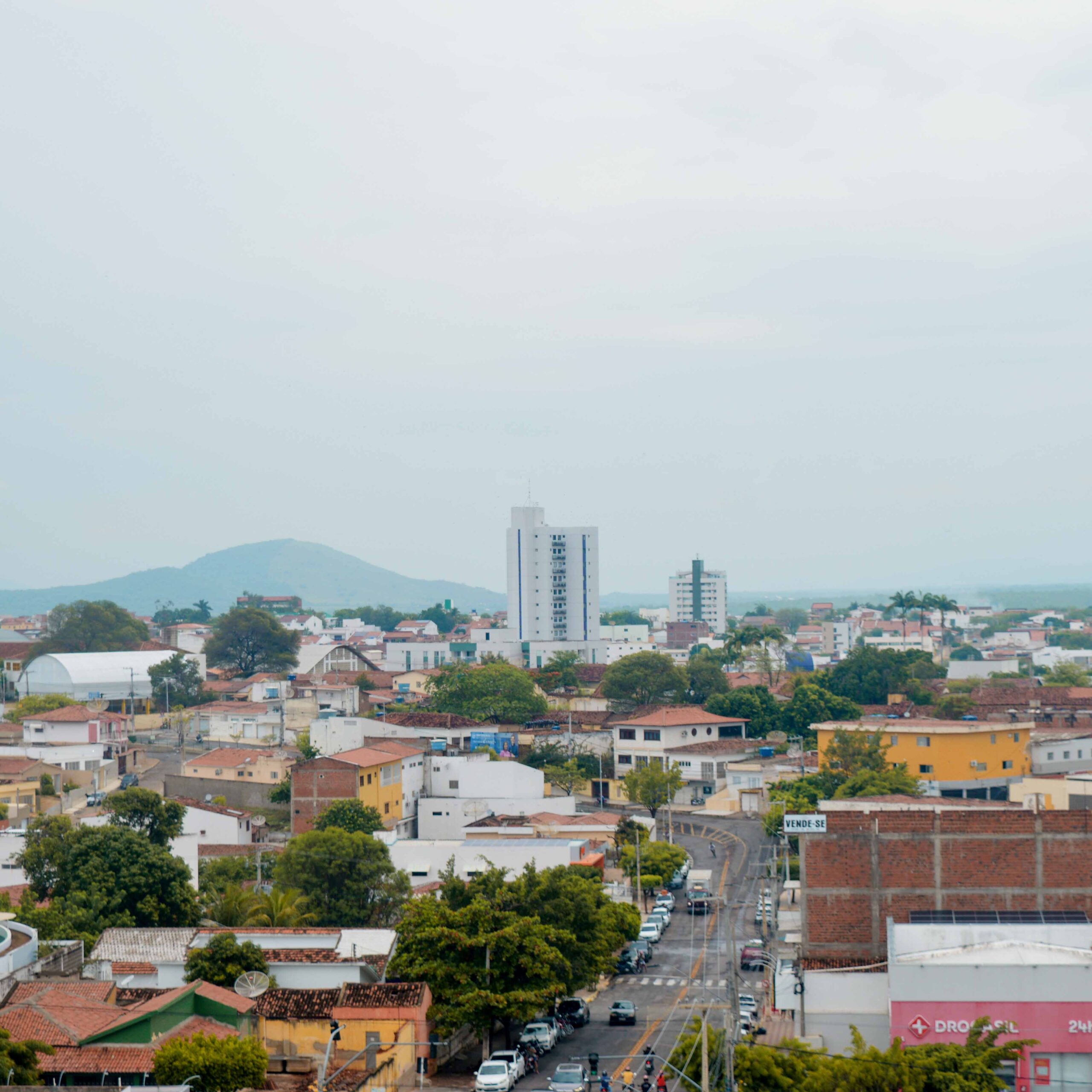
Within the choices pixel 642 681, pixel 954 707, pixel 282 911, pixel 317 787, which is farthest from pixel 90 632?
pixel 282 911

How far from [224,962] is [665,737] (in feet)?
132

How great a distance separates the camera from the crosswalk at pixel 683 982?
34.3 meters

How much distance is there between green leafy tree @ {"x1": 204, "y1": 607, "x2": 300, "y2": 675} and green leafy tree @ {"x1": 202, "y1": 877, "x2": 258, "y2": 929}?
73591 mm

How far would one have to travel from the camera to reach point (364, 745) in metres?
63.9

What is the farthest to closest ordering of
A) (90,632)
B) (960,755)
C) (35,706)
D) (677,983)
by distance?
(90,632) < (35,706) < (960,755) < (677,983)

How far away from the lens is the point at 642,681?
85625mm

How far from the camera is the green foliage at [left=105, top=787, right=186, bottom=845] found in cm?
4553

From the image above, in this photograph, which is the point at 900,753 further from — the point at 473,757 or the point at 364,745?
the point at 364,745

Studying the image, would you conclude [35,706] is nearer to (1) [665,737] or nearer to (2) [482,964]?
(1) [665,737]

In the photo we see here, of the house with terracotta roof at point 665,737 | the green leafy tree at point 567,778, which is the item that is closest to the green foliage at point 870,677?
the house with terracotta roof at point 665,737

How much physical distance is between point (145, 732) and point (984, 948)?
230 feet

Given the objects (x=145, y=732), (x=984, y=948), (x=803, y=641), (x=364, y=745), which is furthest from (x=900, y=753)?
(x=803, y=641)

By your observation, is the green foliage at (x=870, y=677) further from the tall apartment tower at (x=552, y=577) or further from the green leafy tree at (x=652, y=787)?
the tall apartment tower at (x=552, y=577)

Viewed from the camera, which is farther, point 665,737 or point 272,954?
point 665,737
